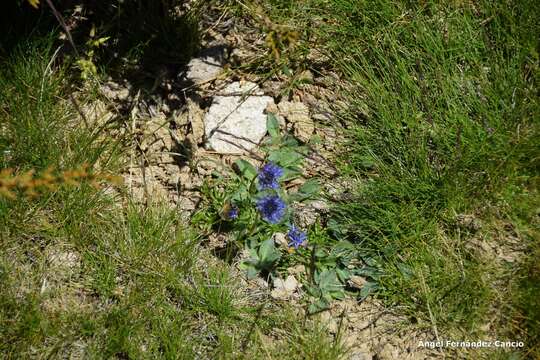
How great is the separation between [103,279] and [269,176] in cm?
84

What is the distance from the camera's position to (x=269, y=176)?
8.74 ft

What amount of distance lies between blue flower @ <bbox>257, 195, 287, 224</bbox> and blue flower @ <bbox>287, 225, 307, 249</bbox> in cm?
8

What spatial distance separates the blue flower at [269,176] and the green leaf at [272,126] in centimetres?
33

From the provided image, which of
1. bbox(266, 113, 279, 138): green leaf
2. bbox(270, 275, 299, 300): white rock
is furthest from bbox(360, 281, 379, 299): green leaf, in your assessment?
bbox(266, 113, 279, 138): green leaf

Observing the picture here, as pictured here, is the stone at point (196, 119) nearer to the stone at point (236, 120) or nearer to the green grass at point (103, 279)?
the stone at point (236, 120)

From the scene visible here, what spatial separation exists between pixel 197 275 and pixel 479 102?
5.00ft

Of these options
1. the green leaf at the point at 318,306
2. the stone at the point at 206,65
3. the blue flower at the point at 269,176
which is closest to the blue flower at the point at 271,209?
the blue flower at the point at 269,176

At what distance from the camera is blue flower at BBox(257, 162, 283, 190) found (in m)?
2.67

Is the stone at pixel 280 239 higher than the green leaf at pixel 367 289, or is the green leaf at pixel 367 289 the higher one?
the stone at pixel 280 239

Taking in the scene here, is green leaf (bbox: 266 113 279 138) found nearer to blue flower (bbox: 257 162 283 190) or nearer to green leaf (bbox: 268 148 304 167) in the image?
green leaf (bbox: 268 148 304 167)

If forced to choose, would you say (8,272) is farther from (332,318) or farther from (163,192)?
(332,318)

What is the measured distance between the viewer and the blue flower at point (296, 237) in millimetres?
2592

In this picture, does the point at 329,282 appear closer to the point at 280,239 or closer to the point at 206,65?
the point at 280,239

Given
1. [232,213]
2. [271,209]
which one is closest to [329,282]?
[271,209]
